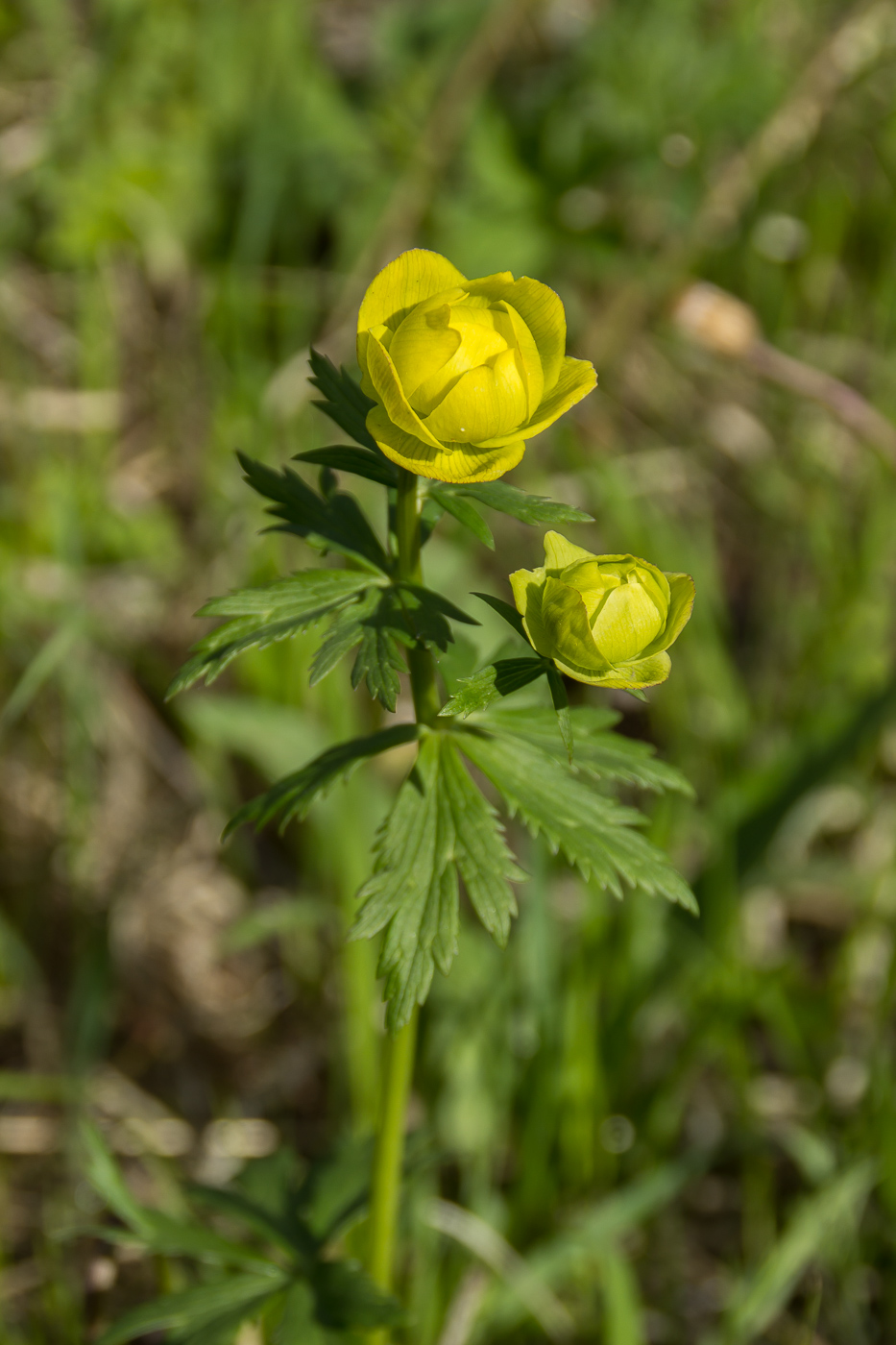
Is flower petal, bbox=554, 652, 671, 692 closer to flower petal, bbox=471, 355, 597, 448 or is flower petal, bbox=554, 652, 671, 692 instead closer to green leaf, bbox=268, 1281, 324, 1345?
flower petal, bbox=471, 355, 597, 448

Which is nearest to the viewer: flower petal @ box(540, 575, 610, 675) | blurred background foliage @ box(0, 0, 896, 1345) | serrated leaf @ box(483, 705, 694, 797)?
flower petal @ box(540, 575, 610, 675)

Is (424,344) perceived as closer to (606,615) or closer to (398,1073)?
(606,615)

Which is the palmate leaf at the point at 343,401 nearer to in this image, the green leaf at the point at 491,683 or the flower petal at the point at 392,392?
the flower petal at the point at 392,392

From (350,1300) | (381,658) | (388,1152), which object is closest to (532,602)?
(381,658)

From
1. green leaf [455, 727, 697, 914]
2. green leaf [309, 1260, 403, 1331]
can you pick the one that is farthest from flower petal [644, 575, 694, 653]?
green leaf [309, 1260, 403, 1331]

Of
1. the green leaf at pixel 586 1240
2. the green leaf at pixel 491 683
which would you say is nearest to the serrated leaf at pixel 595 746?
the green leaf at pixel 491 683

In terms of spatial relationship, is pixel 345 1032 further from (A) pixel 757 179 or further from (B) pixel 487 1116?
(A) pixel 757 179
